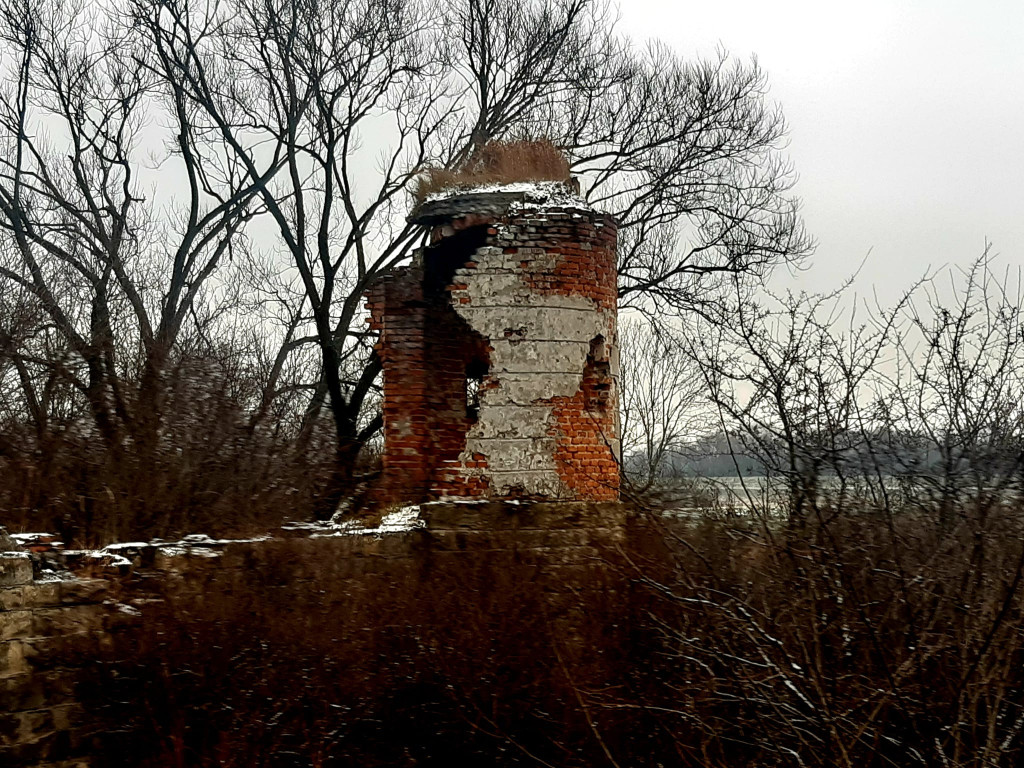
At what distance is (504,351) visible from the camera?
8.82 metres

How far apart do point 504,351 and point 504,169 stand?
2019 millimetres

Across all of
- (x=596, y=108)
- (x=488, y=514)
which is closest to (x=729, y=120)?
(x=596, y=108)

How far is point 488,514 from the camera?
8.30 m

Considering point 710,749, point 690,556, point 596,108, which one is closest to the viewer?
point 710,749

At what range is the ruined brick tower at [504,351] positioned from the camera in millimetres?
8750

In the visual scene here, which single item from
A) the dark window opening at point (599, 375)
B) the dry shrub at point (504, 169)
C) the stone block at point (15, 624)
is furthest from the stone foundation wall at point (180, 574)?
the dry shrub at point (504, 169)

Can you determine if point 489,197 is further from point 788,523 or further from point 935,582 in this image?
point 935,582

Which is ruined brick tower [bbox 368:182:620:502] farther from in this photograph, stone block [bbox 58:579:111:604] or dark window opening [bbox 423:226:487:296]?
stone block [bbox 58:579:111:604]

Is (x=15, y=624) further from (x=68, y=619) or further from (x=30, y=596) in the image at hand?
(x=68, y=619)

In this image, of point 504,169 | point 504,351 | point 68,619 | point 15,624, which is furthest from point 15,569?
point 504,169

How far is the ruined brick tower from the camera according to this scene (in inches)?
344

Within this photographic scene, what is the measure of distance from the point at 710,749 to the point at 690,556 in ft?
4.87

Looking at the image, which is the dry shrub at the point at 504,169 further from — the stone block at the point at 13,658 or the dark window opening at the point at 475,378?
the stone block at the point at 13,658

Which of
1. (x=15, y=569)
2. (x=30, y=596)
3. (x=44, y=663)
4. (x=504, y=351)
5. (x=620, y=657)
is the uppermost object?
(x=504, y=351)
